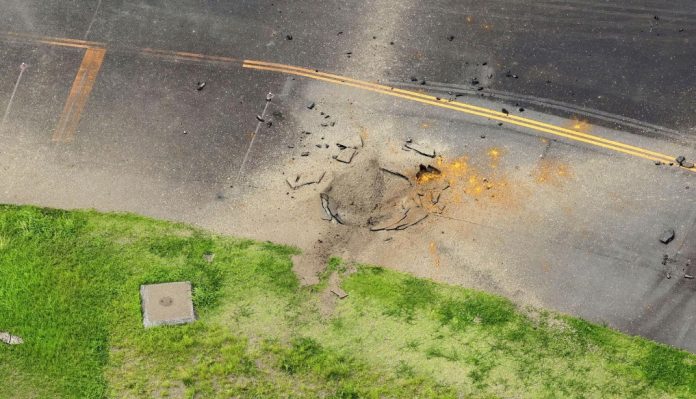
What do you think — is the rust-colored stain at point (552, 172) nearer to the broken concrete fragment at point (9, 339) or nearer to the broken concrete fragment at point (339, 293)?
the broken concrete fragment at point (339, 293)

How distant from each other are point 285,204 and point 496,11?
5232 mm

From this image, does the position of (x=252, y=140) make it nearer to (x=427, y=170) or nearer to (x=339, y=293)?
(x=427, y=170)

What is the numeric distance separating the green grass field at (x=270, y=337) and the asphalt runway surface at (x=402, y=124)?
15.6 inches

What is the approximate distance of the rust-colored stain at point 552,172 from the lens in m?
13.1

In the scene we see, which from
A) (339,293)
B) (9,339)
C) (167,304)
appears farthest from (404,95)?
(9,339)

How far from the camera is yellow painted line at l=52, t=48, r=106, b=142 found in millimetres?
13508

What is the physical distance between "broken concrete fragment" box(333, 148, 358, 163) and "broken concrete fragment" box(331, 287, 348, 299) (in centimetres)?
220

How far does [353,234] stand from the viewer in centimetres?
1255

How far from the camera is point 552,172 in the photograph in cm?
1315

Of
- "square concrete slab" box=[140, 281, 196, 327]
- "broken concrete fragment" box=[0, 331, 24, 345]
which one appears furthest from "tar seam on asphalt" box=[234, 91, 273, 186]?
"broken concrete fragment" box=[0, 331, 24, 345]

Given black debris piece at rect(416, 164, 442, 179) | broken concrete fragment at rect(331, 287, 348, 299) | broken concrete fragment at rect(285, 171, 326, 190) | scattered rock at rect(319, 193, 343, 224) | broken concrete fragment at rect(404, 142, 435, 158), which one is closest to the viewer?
broken concrete fragment at rect(331, 287, 348, 299)

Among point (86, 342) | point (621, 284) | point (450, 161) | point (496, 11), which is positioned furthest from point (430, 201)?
point (86, 342)

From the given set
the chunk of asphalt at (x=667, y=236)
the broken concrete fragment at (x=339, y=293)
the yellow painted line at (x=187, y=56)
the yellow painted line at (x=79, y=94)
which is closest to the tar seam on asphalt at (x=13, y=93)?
the yellow painted line at (x=79, y=94)

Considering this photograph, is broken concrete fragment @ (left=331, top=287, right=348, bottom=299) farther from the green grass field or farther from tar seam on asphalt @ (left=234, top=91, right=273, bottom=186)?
tar seam on asphalt @ (left=234, top=91, right=273, bottom=186)
